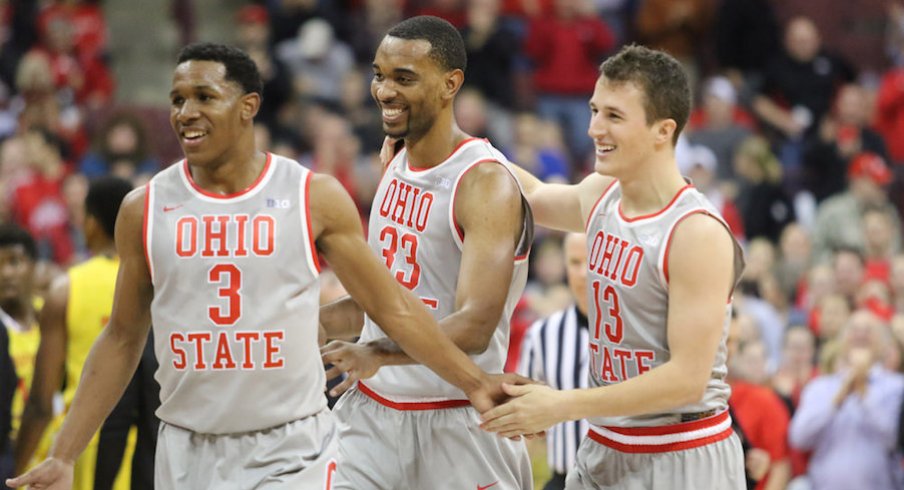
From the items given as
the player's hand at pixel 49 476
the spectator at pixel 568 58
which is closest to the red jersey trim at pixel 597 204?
the player's hand at pixel 49 476

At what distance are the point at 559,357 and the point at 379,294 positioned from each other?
2.57 meters

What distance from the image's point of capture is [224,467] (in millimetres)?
4977

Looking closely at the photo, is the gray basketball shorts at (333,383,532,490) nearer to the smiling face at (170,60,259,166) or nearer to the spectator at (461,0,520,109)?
the smiling face at (170,60,259,166)

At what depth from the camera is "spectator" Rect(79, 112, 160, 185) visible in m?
12.5

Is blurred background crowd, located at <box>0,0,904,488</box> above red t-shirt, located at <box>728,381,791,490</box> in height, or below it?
above

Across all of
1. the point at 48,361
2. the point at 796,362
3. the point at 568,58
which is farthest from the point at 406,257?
the point at 568,58

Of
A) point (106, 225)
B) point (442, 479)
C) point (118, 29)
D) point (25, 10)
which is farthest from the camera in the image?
point (118, 29)

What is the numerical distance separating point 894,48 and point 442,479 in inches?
500

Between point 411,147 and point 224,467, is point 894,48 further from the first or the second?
point 224,467

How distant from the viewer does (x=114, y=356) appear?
5.09 meters

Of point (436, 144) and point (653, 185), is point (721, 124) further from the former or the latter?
point (653, 185)

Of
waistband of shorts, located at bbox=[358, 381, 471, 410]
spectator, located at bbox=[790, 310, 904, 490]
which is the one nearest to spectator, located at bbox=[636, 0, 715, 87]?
spectator, located at bbox=[790, 310, 904, 490]

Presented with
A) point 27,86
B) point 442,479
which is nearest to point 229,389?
point 442,479

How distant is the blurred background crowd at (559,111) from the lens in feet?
41.3
